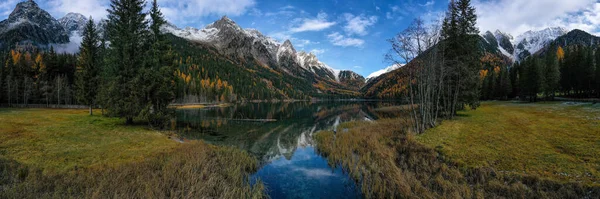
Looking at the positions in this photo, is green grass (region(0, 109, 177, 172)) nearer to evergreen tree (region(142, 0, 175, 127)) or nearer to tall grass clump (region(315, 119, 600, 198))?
evergreen tree (region(142, 0, 175, 127))

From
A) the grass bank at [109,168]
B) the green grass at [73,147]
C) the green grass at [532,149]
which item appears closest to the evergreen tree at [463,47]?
the green grass at [532,149]

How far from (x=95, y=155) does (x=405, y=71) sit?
27941 millimetres

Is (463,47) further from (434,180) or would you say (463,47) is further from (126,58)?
(126,58)

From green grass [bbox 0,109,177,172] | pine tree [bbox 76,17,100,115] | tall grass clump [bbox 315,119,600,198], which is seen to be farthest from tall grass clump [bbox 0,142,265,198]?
pine tree [bbox 76,17,100,115]

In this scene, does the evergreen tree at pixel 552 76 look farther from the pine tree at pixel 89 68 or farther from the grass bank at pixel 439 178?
the pine tree at pixel 89 68

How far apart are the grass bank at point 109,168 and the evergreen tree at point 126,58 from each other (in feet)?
20.6

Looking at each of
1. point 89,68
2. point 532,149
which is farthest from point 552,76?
point 89,68

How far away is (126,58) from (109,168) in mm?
22220

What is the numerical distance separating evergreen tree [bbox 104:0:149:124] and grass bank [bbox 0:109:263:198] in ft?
20.6

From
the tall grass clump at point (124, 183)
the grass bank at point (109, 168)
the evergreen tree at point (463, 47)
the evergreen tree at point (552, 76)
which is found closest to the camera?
the tall grass clump at point (124, 183)

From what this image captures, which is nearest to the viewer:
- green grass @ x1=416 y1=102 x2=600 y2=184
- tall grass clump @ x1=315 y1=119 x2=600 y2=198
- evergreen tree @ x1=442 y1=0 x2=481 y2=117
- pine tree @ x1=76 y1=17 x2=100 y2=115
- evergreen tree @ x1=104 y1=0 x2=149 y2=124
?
tall grass clump @ x1=315 y1=119 x2=600 y2=198

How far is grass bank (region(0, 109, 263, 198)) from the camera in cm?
916

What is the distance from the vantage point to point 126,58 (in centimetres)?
2938

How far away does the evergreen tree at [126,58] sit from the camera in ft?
94.2
